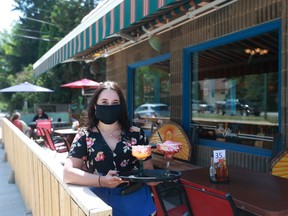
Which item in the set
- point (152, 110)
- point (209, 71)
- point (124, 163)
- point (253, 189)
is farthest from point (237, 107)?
point (124, 163)

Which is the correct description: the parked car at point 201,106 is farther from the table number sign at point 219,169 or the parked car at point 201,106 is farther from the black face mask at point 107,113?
the black face mask at point 107,113

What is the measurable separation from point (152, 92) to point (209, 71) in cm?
131

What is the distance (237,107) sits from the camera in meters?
8.12

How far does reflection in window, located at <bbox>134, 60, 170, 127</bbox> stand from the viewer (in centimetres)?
609

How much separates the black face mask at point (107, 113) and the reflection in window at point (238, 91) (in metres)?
2.51

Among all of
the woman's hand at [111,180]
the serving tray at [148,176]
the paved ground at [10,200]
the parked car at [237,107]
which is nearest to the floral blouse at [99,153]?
the serving tray at [148,176]

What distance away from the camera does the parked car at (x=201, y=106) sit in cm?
528

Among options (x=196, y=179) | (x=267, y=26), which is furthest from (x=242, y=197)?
(x=267, y=26)

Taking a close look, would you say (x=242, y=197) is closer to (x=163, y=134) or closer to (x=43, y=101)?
(x=163, y=134)

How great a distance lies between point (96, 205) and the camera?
4.46ft

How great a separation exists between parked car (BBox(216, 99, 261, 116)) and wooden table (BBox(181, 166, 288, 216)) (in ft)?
14.3

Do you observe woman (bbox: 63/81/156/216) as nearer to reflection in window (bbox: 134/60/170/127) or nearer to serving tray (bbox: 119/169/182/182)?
serving tray (bbox: 119/169/182/182)

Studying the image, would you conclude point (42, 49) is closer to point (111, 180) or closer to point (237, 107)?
point (237, 107)

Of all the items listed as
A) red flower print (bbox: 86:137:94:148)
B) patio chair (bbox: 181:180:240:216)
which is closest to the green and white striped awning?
red flower print (bbox: 86:137:94:148)
